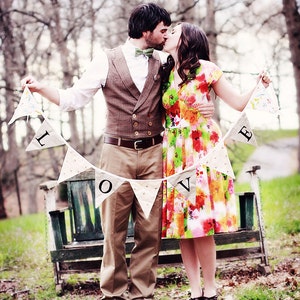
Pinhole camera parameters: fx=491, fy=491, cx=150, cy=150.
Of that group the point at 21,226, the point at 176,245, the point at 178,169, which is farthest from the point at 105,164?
the point at 21,226

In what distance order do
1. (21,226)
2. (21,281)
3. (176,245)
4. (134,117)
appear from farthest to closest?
1. (21,226)
2. (21,281)
3. (176,245)
4. (134,117)

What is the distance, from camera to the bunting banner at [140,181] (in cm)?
335

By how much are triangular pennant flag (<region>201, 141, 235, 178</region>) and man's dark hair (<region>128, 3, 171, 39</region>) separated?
38.1 inches

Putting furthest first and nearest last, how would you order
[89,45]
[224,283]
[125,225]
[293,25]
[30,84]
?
[89,45] < [293,25] < [224,283] < [125,225] < [30,84]

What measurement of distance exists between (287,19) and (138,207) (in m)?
8.25

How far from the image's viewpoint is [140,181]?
3.37 meters

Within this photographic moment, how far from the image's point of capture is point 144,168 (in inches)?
138

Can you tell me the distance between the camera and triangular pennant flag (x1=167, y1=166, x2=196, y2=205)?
336cm

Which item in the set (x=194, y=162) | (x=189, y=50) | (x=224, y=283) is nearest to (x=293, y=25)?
(x=224, y=283)

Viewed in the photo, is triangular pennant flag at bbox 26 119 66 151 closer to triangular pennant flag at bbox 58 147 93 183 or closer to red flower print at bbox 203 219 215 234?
triangular pennant flag at bbox 58 147 93 183

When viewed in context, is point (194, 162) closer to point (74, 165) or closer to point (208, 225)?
point (208, 225)

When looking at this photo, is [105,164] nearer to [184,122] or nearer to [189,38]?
[184,122]

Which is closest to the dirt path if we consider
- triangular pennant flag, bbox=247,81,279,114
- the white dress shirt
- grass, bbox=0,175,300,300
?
grass, bbox=0,175,300,300

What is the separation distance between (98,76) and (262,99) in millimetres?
1186
